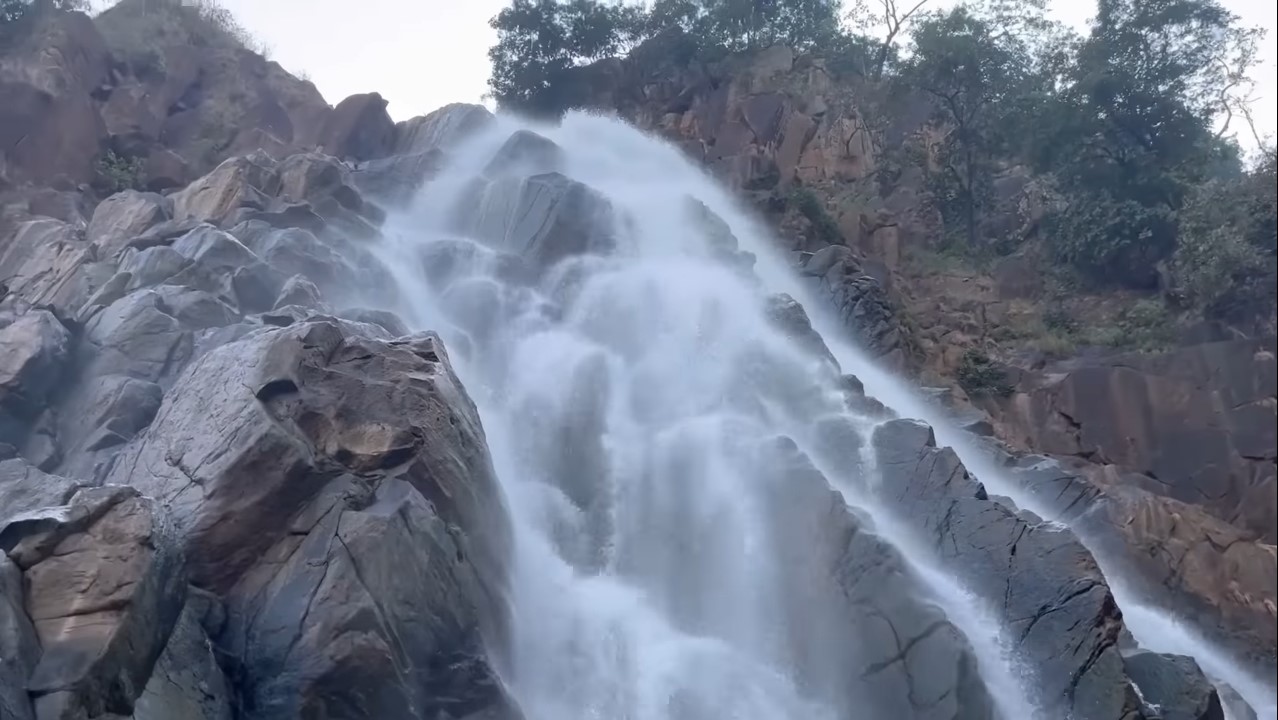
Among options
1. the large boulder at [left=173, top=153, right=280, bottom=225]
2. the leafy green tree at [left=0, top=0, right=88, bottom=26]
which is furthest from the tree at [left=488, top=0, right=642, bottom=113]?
the large boulder at [left=173, top=153, right=280, bottom=225]

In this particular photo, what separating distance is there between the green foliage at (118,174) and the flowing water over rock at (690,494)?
5640 mm

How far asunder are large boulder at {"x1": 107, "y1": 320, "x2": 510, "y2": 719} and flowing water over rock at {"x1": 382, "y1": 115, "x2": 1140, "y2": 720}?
168cm

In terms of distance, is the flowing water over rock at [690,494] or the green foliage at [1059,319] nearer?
the flowing water over rock at [690,494]

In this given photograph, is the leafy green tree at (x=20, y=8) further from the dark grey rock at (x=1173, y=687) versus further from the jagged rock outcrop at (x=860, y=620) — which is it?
the dark grey rock at (x=1173, y=687)

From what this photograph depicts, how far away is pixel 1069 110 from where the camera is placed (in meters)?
28.5

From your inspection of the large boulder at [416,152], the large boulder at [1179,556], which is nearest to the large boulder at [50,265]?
the large boulder at [416,152]

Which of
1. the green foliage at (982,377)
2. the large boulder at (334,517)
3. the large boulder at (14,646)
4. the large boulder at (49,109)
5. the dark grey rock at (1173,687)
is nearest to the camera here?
the large boulder at (14,646)

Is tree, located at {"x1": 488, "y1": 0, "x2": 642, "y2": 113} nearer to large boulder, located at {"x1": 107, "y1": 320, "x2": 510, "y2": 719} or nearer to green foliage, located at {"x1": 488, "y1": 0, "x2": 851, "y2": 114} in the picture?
green foliage, located at {"x1": 488, "y1": 0, "x2": 851, "y2": 114}

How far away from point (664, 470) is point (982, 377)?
410 inches

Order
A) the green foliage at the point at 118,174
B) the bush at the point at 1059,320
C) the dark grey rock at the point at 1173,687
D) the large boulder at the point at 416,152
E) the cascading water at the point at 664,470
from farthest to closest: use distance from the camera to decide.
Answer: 1. the large boulder at the point at 416,152
2. the bush at the point at 1059,320
3. the green foliage at the point at 118,174
4. the dark grey rock at the point at 1173,687
5. the cascading water at the point at 664,470

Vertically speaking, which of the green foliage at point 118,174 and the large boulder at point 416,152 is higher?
the large boulder at point 416,152

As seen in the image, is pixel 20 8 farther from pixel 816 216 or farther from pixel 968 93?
pixel 968 93

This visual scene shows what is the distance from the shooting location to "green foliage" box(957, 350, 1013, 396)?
24781 millimetres

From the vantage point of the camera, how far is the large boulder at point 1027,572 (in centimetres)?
1367
